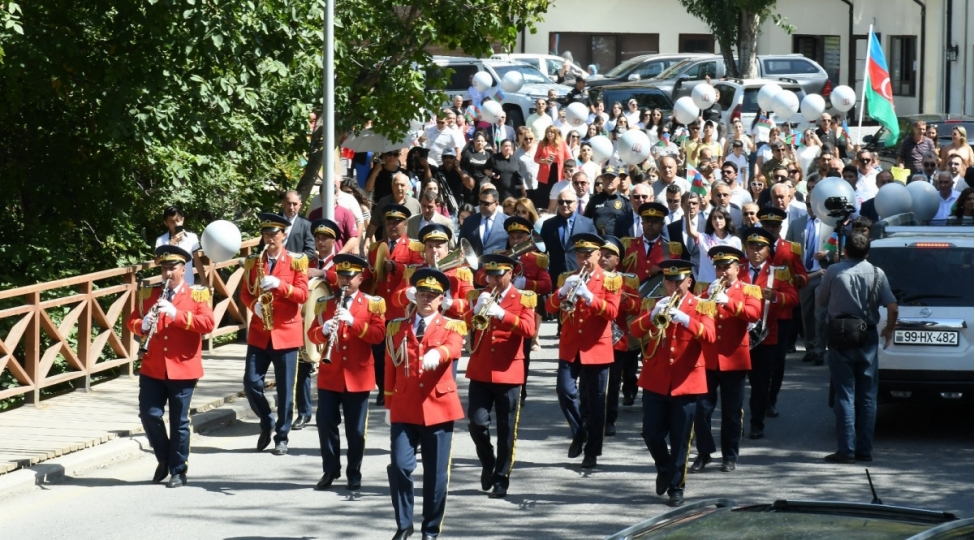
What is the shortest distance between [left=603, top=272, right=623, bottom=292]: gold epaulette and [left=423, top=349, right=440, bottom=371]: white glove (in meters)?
2.53

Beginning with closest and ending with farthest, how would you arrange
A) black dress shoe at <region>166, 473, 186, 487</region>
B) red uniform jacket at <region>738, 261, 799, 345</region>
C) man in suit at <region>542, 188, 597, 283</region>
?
1. black dress shoe at <region>166, 473, 186, 487</region>
2. red uniform jacket at <region>738, 261, 799, 345</region>
3. man in suit at <region>542, 188, 597, 283</region>

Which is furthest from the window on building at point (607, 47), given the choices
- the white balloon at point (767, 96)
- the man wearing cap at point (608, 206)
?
the man wearing cap at point (608, 206)

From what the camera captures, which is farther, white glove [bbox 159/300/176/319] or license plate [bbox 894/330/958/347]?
license plate [bbox 894/330/958/347]

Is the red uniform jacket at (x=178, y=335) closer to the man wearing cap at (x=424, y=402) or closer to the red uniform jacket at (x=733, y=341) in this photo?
the man wearing cap at (x=424, y=402)

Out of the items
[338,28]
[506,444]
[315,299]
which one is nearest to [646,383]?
[506,444]

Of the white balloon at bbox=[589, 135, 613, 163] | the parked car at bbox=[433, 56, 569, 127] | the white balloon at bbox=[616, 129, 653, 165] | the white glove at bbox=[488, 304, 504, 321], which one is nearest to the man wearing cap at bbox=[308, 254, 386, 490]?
the white glove at bbox=[488, 304, 504, 321]

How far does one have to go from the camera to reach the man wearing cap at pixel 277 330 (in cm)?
1203

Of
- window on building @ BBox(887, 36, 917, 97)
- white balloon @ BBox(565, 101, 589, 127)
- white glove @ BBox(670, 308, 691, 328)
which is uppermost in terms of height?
window on building @ BBox(887, 36, 917, 97)

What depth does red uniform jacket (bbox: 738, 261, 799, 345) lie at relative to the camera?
40.5 feet

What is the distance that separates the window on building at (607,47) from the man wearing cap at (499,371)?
3824cm

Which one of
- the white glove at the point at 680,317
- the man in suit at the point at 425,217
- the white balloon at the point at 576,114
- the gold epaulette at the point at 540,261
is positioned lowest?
the white glove at the point at 680,317

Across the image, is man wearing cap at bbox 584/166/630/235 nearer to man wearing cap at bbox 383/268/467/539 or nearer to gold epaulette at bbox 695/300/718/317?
gold epaulette at bbox 695/300/718/317

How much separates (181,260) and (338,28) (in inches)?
247

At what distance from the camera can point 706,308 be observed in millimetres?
10586
